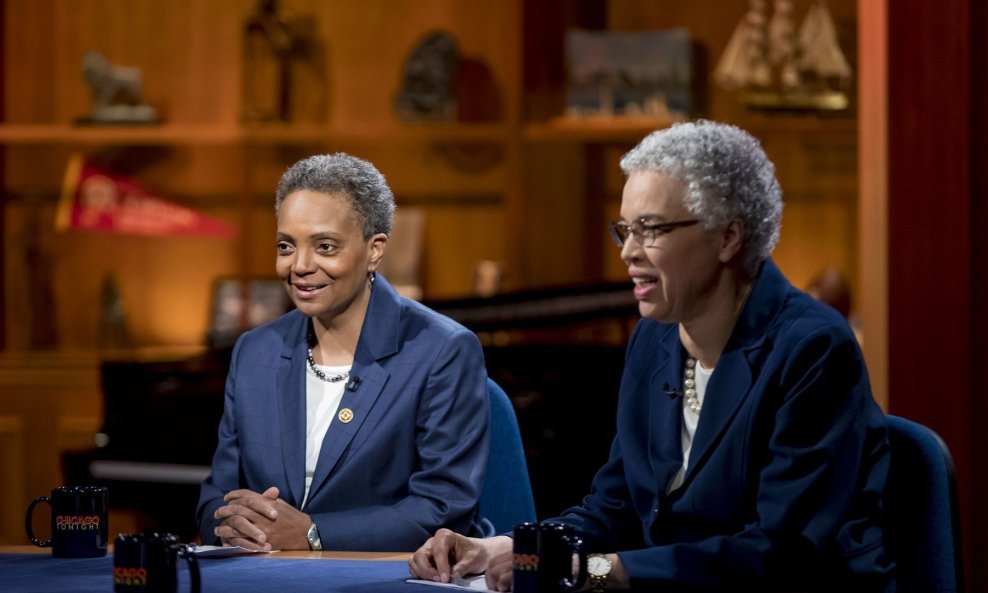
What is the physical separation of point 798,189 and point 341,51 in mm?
2028

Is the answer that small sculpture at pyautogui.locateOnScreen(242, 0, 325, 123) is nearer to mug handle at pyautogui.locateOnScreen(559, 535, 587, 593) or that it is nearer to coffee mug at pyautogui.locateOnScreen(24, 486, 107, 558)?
coffee mug at pyautogui.locateOnScreen(24, 486, 107, 558)

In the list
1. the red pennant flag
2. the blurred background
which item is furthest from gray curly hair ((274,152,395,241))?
the red pennant flag

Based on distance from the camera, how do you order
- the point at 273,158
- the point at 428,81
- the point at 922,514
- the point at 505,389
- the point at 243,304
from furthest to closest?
the point at 273,158 < the point at 243,304 < the point at 428,81 < the point at 505,389 < the point at 922,514

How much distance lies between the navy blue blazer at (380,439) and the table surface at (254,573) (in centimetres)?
17

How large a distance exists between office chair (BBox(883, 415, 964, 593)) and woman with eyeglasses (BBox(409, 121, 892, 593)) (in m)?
0.06

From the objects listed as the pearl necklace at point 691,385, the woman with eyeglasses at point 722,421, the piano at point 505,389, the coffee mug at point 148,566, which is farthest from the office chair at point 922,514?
the piano at point 505,389

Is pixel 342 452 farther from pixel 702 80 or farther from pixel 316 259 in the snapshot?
pixel 702 80

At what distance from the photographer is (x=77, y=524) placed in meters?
2.11

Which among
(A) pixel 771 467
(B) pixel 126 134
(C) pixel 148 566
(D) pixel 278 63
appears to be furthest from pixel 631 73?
(C) pixel 148 566

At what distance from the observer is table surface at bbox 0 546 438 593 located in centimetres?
187

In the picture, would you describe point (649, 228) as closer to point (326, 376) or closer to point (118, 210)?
point (326, 376)

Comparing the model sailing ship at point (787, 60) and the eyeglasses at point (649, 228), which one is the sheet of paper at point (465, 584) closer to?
the eyeglasses at point (649, 228)

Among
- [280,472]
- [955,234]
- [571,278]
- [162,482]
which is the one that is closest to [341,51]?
[571,278]

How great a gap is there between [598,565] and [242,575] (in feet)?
1.60
